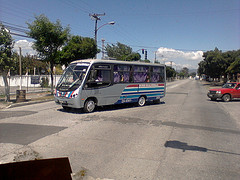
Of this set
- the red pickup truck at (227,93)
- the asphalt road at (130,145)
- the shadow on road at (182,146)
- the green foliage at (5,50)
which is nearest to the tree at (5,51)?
the green foliage at (5,50)

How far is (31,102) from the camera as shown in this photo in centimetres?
1477

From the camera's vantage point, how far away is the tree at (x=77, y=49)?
21.6 meters

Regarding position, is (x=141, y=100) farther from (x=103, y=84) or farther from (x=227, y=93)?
(x=227, y=93)

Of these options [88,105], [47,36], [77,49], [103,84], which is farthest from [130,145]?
[77,49]

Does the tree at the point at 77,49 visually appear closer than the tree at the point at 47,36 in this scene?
No

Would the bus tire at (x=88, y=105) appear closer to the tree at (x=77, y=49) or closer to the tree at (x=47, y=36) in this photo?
the tree at (x=47, y=36)

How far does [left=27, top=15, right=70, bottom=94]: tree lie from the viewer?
17.6 metres

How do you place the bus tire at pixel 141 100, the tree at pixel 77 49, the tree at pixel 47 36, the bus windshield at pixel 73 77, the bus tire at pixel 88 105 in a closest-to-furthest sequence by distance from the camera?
the bus windshield at pixel 73 77 < the bus tire at pixel 88 105 < the bus tire at pixel 141 100 < the tree at pixel 47 36 < the tree at pixel 77 49

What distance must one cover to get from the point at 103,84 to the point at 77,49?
11779 mm

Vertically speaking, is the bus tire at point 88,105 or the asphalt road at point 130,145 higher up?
the bus tire at point 88,105

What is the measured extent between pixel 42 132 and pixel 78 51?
16.0 m

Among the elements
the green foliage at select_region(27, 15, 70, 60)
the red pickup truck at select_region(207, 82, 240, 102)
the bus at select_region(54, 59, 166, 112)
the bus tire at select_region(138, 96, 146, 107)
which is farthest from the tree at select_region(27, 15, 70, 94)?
the red pickup truck at select_region(207, 82, 240, 102)

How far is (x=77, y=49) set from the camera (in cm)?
2197

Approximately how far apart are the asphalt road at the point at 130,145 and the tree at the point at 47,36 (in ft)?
34.3
